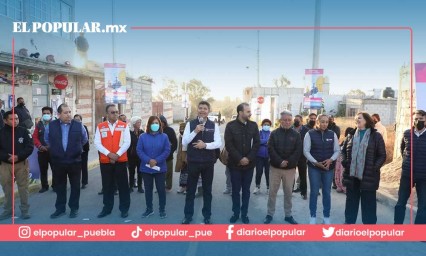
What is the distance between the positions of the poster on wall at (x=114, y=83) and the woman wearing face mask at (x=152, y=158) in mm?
7858

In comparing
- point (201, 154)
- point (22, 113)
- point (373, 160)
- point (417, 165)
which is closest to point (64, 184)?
point (201, 154)

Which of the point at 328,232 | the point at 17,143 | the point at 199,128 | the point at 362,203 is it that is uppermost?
the point at 199,128

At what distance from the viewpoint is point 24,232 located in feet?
13.2

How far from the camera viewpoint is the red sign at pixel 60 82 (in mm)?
13337

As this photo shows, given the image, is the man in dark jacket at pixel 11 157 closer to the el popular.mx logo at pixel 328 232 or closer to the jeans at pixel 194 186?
the jeans at pixel 194 186

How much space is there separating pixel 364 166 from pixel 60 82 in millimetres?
12046

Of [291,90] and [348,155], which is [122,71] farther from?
[291,90]

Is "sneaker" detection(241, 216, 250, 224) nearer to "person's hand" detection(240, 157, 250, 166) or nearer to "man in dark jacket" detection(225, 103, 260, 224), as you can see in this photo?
"man in dark jacket" detection(225, 103, 260, 224)

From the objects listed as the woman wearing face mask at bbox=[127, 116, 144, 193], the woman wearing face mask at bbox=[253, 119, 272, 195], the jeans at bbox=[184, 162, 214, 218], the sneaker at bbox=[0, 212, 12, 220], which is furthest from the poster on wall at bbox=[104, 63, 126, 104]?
the jeans at bbox=[184, 162, 214, 218]

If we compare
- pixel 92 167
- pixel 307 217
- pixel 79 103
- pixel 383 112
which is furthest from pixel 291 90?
pixel 307 217

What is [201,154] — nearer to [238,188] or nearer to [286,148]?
[238,188]

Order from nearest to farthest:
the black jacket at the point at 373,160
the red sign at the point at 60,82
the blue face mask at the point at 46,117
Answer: the black jacket at the point at 373,160 < the blue face mask at the point at 46,117 < the red sign at the point at 60,82

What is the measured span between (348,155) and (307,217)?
119 centimetres

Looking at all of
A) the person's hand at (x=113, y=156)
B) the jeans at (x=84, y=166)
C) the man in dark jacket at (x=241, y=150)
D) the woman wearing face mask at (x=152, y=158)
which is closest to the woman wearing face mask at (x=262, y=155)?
the man in dark jacket at (x=241, y=150)
